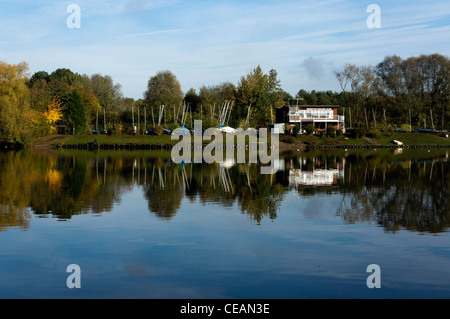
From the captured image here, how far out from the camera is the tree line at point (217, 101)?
97750mm

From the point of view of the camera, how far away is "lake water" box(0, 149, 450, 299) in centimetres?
1138

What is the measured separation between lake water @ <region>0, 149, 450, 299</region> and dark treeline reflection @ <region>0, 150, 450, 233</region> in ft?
0.33

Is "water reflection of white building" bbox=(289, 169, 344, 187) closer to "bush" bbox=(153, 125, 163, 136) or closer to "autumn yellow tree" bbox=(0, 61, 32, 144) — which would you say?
"bush" bbox=(153, 125, 163, 136)

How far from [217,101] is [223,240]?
108835mm

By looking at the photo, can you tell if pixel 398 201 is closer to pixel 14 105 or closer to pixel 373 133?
pixel 14 105

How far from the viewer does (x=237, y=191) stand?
28.3 meters

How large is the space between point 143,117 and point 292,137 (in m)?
39.5

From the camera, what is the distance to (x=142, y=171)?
4197 centimetres

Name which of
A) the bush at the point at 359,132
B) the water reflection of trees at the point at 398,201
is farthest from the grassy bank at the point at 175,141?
the water reflection of trees at the point at 398,201

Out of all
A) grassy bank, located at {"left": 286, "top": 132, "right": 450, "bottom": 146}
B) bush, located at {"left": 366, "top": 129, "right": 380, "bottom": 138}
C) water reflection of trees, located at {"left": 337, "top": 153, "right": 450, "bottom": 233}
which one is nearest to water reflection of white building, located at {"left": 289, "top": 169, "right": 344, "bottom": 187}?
water reflection of trees, located at {"left": 337, "top": 153, "right": 450, "bottom": 233}

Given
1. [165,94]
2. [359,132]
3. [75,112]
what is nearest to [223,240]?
[75,112]

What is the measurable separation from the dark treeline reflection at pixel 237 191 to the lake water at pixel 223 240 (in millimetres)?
100
